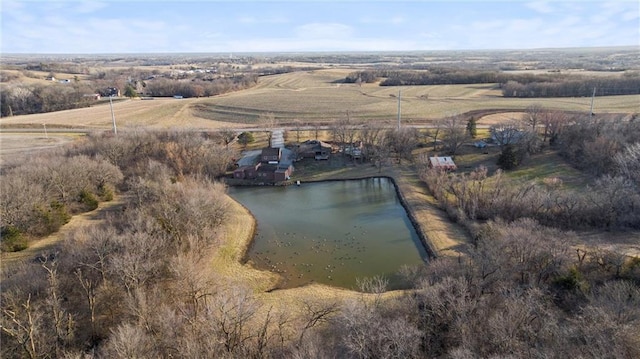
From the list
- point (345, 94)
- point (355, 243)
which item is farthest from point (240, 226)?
point (345, 94)

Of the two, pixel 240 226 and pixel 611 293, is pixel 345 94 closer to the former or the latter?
pixel 240 226

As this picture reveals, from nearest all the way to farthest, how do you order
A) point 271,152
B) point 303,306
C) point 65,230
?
point 303,306 → point 65,230 → point 271,152

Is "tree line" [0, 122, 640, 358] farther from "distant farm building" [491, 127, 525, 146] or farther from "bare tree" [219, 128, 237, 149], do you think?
"bare tree" [219, 128, 237, 149]

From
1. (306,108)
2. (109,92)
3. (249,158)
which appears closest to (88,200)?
(249,158)

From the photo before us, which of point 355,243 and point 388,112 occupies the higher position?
point 388,112

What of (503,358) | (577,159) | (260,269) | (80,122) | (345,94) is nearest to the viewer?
(503,358)

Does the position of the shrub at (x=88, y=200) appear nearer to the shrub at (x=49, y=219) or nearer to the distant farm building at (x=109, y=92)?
the shrub at (x=49, y=219)

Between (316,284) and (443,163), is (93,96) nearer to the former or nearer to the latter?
(443,163)
